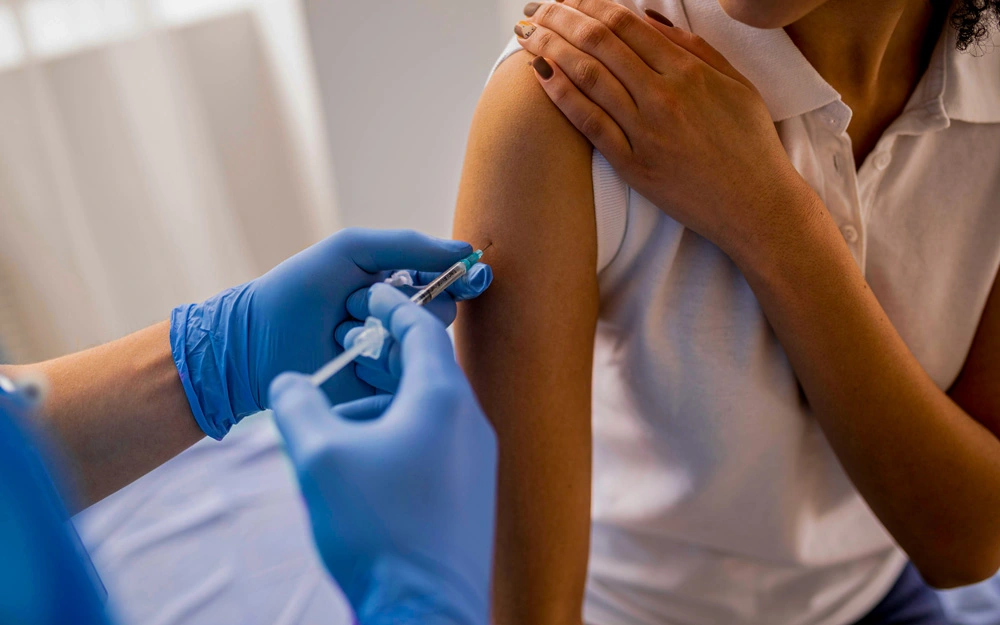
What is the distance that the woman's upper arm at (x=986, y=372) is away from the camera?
3.33ft

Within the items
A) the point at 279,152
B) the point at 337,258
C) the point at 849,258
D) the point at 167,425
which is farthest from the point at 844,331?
the point at 279,152

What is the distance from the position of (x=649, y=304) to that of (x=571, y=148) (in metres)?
0.23

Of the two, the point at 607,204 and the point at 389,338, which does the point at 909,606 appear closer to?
the point at 607,204

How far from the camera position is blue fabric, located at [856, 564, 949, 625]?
3.66 feet

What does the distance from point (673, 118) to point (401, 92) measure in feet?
5.14

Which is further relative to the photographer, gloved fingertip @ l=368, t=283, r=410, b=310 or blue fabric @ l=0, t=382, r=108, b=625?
gloved fingertip @ l=368, t=283, r=410, b=310

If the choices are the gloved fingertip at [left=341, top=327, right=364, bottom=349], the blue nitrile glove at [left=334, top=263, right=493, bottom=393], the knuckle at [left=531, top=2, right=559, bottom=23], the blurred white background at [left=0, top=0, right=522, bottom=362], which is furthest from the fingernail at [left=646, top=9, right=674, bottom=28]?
the blurred white background at [left=0, top=0, right=522, bottom=362]

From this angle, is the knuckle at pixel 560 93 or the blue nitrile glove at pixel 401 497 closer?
the blue nitrile glove at pixel 401 497

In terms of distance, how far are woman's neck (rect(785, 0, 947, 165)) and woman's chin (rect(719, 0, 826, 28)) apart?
0.48 feet

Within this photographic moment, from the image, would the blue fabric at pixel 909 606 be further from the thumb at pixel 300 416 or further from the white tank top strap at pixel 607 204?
the thumb at pixel 300 416

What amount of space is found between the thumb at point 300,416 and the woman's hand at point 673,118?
1.41 ft

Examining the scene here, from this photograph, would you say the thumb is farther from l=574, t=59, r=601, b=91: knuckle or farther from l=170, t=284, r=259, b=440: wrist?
l=574, t=59, r=601, b=91: knuckle

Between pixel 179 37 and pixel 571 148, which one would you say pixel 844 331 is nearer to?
pixel 571 148

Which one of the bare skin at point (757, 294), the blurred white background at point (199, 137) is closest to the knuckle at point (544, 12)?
the bare skin at point (757, 294)
